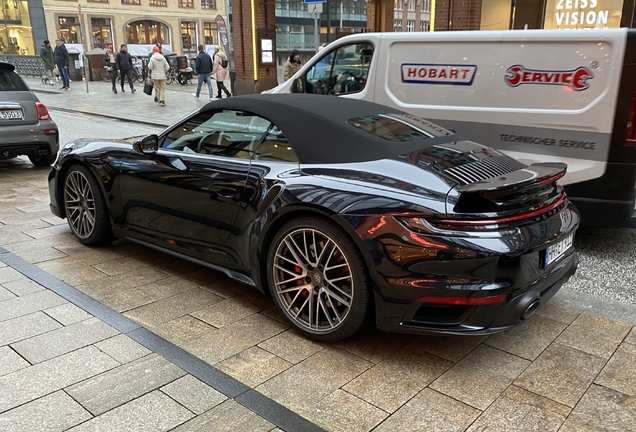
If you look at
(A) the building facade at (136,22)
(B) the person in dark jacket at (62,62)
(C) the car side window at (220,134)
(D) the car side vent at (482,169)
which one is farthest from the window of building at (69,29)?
(D) the car side vent at (482,169)

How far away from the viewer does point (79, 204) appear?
5.08m

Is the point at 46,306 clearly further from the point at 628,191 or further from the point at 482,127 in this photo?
the point at 628,191

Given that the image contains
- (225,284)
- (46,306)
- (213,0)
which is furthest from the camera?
(213,0)

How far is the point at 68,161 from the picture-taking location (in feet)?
16.6

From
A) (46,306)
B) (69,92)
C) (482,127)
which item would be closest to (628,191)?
(482,127)

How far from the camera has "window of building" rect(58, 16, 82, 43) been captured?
158 feet

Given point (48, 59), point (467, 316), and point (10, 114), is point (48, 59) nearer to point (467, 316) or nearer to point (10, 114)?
point (10, 114)

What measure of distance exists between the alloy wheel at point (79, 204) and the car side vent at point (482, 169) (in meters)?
3.16

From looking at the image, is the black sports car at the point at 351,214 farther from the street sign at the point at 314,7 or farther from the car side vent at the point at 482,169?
the street sign at the point at 314,7

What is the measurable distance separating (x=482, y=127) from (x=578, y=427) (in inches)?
137

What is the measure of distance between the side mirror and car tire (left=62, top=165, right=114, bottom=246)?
70cm

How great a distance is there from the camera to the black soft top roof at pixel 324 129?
346 centimetres

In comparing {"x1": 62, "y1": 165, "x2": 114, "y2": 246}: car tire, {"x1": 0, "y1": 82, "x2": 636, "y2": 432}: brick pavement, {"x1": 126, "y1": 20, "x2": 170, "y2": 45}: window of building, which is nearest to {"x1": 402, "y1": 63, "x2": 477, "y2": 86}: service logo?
{"x1": 0, "y1": 82, "x2": 636, "y2": 432}: brick pavement

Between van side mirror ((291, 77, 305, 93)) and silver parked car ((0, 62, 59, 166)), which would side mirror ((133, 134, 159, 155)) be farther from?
silver parked car ((0, 62, 59, 166))
